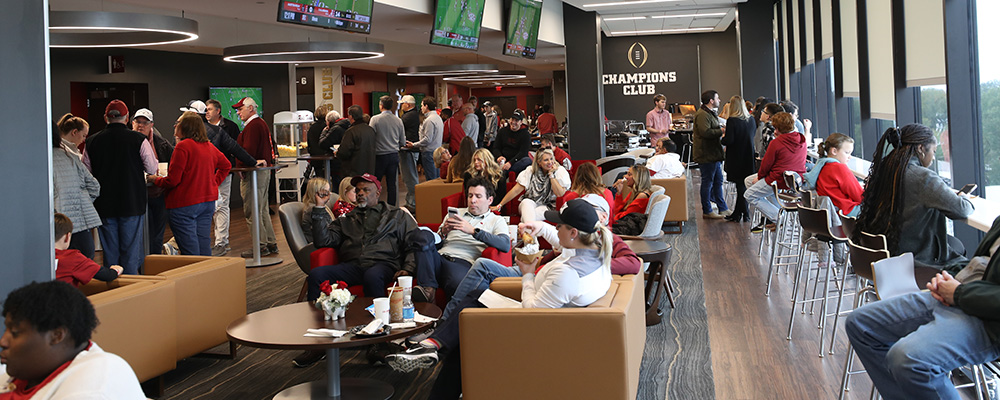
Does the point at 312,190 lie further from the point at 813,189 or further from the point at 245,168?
the point at 813,189

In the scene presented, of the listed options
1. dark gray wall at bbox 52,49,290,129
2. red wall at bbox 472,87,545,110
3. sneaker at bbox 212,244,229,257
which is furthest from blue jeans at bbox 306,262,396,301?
red wall at bbox 472,87,545,110

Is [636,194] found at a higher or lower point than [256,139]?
lower

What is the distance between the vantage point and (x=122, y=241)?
6406 mm

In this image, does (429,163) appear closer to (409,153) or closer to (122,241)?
(409,153)

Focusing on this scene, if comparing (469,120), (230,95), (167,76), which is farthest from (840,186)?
(230,95)

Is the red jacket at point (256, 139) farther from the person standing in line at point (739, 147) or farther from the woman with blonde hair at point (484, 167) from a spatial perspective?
the person standing in line at point (739, 147)

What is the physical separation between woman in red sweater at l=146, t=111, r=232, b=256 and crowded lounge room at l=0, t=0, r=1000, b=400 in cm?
2

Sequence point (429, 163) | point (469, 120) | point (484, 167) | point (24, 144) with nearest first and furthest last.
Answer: point (24, 144) → point (484, 167) → point (429, 163) → point (469, 120)

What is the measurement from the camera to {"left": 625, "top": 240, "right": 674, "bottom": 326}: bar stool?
550cm

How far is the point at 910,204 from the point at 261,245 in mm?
6662

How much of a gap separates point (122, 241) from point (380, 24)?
439 cm

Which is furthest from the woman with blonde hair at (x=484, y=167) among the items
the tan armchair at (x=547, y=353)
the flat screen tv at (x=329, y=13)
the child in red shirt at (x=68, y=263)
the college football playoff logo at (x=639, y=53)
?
the college football playoff logo at (x=639, y=53)

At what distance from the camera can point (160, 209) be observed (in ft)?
25.0

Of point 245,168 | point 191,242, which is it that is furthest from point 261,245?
point 191,242
